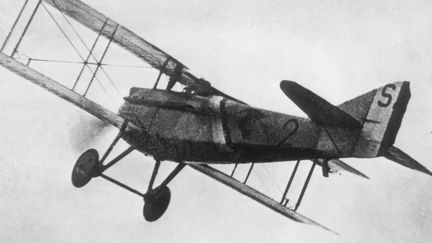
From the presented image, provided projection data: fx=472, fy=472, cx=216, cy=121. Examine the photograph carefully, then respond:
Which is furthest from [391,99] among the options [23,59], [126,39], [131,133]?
[23,59]

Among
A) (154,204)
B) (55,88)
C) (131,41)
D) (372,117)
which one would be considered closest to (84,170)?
(154,204)

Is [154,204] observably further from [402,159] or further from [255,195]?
[402,159]

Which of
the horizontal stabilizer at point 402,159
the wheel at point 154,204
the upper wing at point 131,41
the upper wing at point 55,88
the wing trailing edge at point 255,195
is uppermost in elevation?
the upper wing at point 131,41

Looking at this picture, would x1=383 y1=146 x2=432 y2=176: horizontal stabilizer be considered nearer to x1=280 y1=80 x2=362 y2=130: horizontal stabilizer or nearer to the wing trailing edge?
x1=280 y1=80 x2=362 y2=130: horizontal stabilizer

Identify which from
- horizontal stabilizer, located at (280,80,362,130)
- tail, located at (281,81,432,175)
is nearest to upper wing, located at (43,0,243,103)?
horizontal stabilizer, located at (280,80,362,130)

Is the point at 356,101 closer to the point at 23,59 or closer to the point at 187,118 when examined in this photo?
the point at 187,118

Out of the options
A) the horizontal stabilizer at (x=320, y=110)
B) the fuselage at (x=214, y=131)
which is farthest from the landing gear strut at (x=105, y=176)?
the horizontal stabilizer at (x=320, y=110)

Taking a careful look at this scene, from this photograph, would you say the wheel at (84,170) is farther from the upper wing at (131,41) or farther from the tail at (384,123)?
the tail at (384,123)
